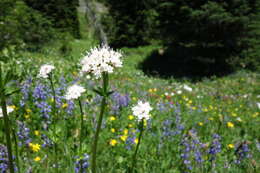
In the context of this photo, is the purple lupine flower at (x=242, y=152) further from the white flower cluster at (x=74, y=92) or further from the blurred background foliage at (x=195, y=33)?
the blurred background foliage at (x=195, y=33)

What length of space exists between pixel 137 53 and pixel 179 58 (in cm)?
480

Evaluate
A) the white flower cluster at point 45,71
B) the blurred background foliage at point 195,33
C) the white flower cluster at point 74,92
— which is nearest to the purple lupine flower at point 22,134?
the white flower cluster at point 45,71

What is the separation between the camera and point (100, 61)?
1.08 meters

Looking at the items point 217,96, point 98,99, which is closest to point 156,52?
point 217,96

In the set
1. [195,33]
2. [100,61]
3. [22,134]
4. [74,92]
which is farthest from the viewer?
[195,33]

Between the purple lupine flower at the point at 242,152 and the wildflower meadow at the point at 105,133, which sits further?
the purple lupine flower at the point at 242,152

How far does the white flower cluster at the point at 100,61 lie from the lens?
105 cm

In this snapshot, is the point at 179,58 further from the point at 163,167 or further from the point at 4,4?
the point at 163,167

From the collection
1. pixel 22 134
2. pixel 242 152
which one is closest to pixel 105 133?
pixel 22 134

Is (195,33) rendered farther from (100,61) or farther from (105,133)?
(100,61)

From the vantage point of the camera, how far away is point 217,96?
6562mm

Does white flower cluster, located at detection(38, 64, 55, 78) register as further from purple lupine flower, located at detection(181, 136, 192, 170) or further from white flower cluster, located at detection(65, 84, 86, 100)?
purple lupine flower, located at detection(181, 136, 192, 170)

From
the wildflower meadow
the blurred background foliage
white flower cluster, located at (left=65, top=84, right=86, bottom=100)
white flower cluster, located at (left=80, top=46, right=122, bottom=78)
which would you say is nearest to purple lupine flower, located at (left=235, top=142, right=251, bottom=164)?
the wildflower meadow

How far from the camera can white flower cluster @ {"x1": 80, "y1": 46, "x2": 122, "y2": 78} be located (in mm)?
1055
